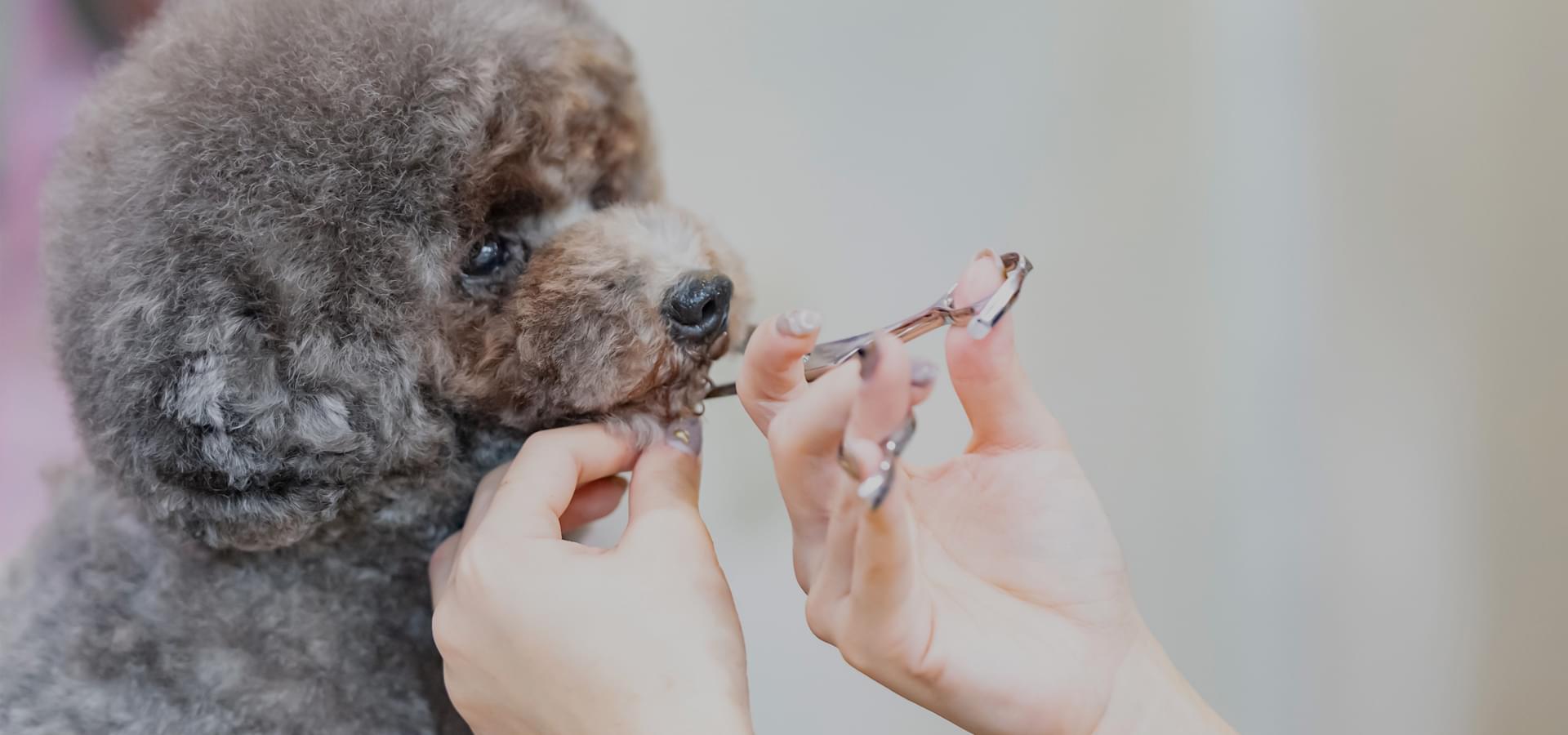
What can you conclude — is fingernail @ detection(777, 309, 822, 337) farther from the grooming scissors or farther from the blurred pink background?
the blurred pink background

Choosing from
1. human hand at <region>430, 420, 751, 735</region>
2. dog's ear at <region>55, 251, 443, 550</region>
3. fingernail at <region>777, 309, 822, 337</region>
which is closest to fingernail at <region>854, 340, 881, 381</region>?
fingernail at <region>777, 309, 822, 337</region>

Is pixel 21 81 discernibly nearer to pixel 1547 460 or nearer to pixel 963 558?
pixel 963 558

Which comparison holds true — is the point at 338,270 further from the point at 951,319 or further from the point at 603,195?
the point at 951,319

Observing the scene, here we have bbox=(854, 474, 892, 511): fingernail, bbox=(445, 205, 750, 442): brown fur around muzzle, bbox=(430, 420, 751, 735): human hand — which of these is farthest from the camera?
bbox=(445, 205, 750, 442): brown fur around muzzle

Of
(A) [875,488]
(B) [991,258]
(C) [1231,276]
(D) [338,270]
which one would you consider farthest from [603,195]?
(C) [1231,276]

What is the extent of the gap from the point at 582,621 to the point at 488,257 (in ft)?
0.93

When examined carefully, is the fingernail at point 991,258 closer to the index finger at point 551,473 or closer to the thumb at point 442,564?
the index finger at point 551,473

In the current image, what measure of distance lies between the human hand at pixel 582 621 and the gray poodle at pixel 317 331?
9 centimetres

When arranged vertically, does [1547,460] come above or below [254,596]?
above

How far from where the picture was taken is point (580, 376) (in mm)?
638

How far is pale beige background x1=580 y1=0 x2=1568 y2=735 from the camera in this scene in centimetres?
99

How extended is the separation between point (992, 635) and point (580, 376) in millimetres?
322

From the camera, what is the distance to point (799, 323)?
528mm

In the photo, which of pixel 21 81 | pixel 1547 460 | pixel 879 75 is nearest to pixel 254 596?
pixel 21 81
